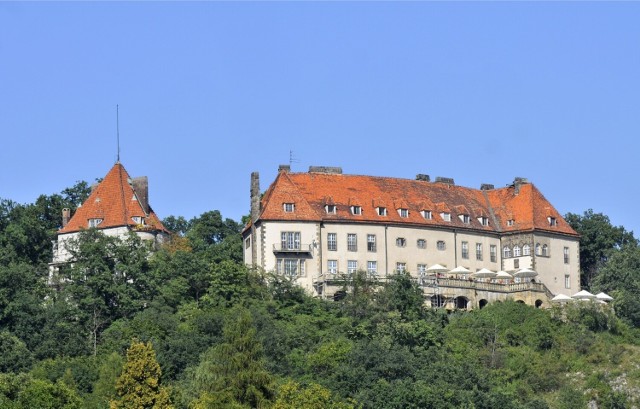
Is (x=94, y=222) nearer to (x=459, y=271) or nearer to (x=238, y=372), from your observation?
(x=459, y=271)

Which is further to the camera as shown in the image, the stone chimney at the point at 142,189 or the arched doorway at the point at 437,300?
the stone chimney at the point at 142,189

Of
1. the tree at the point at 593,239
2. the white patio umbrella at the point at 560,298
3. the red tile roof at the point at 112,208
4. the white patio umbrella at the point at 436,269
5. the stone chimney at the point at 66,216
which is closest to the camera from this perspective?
the white patio umbrella at the point at 560,298

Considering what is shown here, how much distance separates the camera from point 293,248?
106000mm

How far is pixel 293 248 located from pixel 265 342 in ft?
43.0

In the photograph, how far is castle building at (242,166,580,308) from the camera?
348 feet

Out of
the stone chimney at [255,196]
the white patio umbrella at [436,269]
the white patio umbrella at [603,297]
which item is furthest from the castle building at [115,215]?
the white patio umbrella at [603,297]

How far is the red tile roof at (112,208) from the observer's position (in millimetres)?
110812

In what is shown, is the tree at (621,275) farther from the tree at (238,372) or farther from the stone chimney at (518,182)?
the tree at (238,372)

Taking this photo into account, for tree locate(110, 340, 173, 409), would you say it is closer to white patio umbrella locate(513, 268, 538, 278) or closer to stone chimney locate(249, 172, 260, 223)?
stone chimney locate(249, 172, 260, 223)

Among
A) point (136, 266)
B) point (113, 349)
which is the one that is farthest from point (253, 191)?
point (113, 349)

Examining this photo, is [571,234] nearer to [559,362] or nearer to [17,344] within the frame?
[559,362]

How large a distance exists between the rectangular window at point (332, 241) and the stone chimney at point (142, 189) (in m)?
12.7

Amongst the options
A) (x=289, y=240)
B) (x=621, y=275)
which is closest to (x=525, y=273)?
(x=621, y=275)

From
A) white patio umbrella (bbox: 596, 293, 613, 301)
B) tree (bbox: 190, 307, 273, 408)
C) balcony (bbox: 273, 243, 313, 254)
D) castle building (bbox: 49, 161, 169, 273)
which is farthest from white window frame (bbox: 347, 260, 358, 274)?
tree (bbox: 190, 307, 273, 408)
